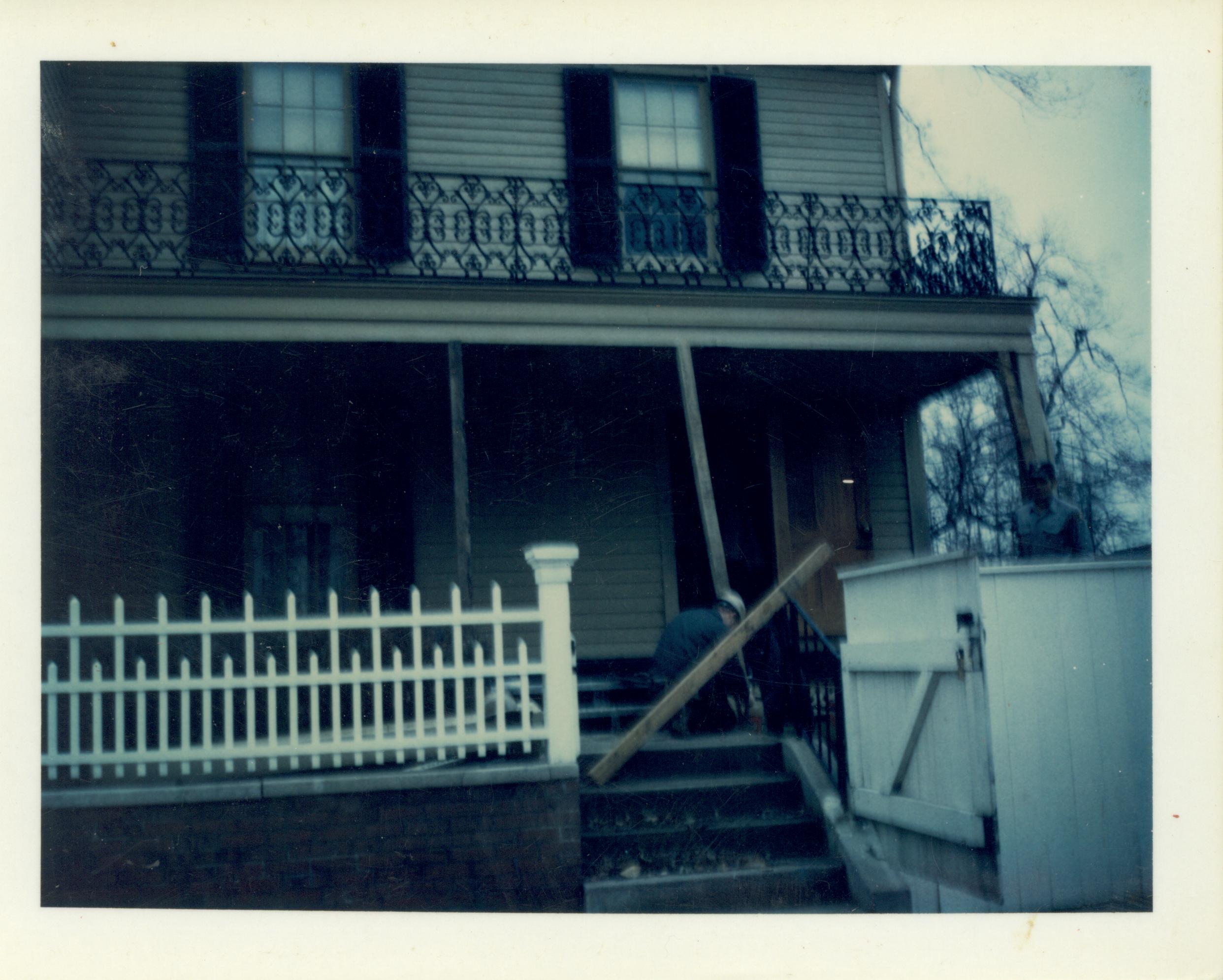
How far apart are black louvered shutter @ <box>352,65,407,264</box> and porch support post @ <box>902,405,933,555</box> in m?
4.66

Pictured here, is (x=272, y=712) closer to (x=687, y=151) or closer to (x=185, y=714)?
(x=185, y=714)

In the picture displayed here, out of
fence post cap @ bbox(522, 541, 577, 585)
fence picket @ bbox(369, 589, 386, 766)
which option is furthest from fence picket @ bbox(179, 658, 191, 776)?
fence post cap @ bbox(522, 541, 577, 585)

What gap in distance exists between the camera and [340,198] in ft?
22.7

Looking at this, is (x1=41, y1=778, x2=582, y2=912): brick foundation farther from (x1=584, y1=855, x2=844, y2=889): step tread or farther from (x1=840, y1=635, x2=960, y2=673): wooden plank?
(x1=840, y1=635, x2=960, y2=673): wooden plank

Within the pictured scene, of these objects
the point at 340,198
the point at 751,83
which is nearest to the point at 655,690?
the point at 340,198

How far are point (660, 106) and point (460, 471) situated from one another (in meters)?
4.04

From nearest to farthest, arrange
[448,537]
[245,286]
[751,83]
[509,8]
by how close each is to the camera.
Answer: [509,8] → [245,286] → [448,537] → [751,83]

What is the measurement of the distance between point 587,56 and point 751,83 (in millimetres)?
4632

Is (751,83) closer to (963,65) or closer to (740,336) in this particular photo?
(740,336)

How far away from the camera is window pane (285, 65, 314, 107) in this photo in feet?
23.8

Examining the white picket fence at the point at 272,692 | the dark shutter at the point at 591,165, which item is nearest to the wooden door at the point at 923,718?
the white picket fence at the point at 272,692

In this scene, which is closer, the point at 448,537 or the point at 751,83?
the point at 448,537

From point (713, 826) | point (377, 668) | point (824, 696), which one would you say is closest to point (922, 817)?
point (713, 826)

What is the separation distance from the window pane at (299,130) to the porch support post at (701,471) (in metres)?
3.32
